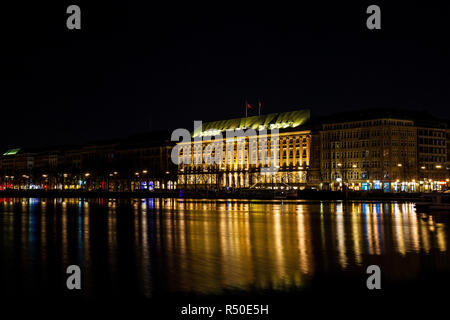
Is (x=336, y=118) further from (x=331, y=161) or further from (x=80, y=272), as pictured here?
(x=80, y=272)

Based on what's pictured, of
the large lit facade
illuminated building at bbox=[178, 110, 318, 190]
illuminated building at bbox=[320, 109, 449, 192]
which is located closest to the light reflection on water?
the large lit facade

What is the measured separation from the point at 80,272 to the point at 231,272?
526 centimetres

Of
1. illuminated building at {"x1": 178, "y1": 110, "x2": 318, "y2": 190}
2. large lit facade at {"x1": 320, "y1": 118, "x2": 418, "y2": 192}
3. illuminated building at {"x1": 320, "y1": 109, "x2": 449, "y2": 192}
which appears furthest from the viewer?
illuminated building at {"x1": 178, "y1": 110, "x2": 318, "y2": 190}

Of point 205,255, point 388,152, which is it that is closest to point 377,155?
point 388,152

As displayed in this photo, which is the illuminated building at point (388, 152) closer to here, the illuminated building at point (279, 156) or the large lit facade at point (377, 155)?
the large lit facade at point (377, 155)

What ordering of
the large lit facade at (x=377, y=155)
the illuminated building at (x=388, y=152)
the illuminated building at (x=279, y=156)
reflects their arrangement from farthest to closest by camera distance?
1. the illuminated building at (x=279, y=156)
2. the illuminated building at (x=388, y=152)
3. the large lit facade at (x=377, y=155)

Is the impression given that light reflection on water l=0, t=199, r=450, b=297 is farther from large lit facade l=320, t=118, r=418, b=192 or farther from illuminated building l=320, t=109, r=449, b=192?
illuminated building l=320, t=109, r=449, b=192

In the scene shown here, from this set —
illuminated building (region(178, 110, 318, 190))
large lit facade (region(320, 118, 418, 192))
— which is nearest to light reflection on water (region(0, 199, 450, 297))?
large lit facade (region(320, 118, 418, 192))

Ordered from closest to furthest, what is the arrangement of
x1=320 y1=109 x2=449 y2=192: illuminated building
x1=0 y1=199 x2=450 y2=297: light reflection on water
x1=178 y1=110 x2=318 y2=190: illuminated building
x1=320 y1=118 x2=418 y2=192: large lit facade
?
x1=0 y1=199 x2=450 y2=297: light reflection on water
x1=320 y1=118 x2=418 y2=192: large lit facade
x1=320 y1=109 x2=449 y2=192: illuminated building
x1=178 y1=110 x2=318 y2=190: illuminated building

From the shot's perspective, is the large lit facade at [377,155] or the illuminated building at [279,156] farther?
the illuminated building at [279,156]

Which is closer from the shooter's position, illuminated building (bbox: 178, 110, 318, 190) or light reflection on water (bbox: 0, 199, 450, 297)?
light reflection on water (bbox: 0, 199, 450, 297)

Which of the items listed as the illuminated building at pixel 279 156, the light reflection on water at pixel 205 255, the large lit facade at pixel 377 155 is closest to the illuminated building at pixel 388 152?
the large lit facade at pixel 377 155

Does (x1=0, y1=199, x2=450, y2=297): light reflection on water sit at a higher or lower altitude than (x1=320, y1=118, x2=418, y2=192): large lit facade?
lower
